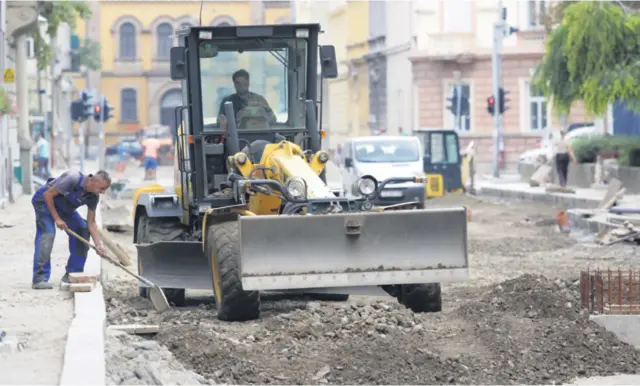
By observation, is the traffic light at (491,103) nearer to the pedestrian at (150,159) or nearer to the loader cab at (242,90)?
the pedestrian at (150,159)

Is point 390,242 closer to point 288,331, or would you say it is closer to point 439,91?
point 288,331

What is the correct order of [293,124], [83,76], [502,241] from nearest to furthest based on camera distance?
[293,124] → [502,241] → [83,76]

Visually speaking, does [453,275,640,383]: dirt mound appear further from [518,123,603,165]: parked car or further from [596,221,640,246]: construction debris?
[518,123,603,165]: parked car

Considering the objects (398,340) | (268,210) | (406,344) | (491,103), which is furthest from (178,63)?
(491,103)

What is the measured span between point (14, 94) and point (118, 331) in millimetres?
22629

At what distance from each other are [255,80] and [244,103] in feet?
0.84

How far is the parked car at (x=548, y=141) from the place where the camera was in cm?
4587

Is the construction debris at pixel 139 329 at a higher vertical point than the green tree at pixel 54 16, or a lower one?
lower

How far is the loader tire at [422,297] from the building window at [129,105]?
80.2m

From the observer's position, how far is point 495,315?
42.2ft

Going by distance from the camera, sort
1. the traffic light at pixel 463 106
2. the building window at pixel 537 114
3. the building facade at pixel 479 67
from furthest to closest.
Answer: the building window at pixel 537 114
the building facade at pixel 479 67
the traffic light at pixel 463 106

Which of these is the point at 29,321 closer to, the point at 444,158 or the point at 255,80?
the point at 255,80

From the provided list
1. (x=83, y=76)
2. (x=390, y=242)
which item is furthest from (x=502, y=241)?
(x=83, y=76)

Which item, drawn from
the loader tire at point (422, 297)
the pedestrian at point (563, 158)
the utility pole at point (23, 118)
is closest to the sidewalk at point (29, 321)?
the loader tire at point (422, 297)
